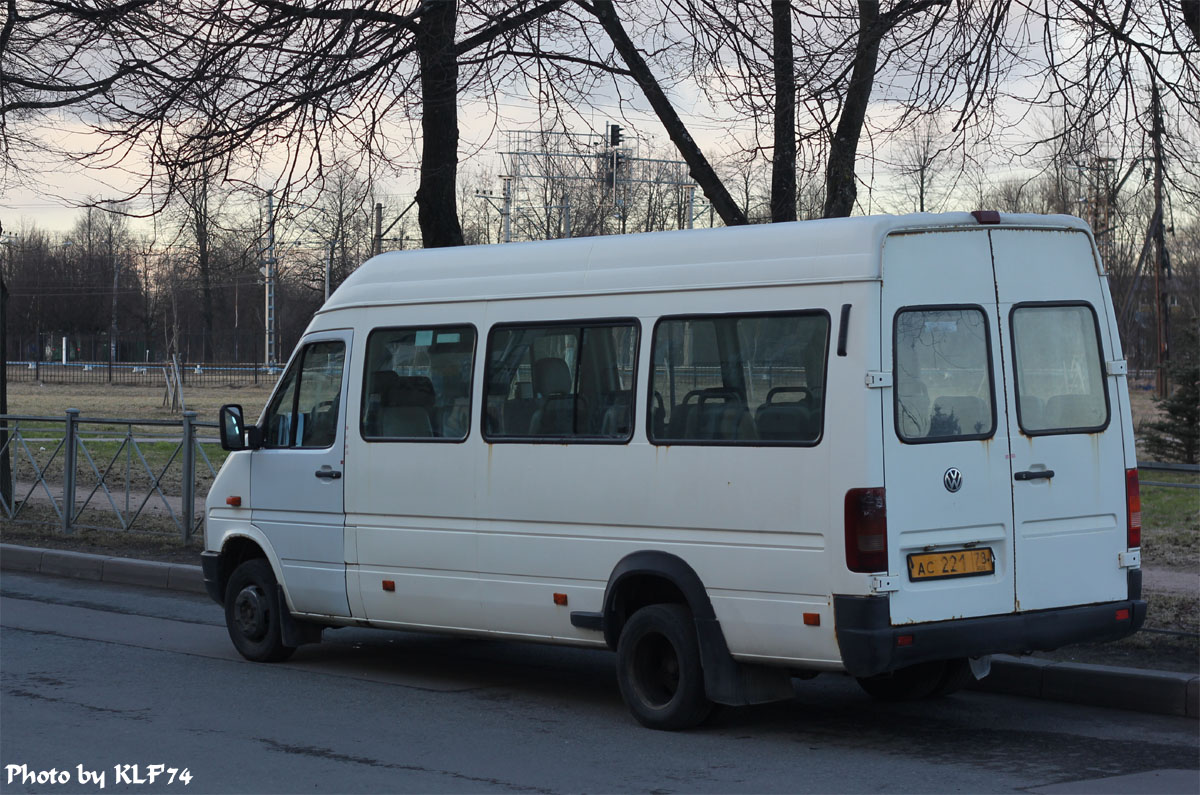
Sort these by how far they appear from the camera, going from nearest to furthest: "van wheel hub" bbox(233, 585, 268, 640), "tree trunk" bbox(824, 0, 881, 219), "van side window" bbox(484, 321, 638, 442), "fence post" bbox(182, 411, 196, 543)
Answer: "van side window" bbox(484, 321, 638, 442)
"van wheel hub" bbox(233, 585, 268, 640)
"tree trunk" bbox(824, 0, 881, 219)
"fence post" bbox(182, 411, 196, 543)

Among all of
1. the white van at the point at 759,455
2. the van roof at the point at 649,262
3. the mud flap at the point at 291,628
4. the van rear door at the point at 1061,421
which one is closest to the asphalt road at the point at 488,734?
the mud flap at the point at 291,628

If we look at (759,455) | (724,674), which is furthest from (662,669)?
(759,455)

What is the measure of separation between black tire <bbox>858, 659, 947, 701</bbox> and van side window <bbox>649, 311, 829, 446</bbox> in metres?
1.80

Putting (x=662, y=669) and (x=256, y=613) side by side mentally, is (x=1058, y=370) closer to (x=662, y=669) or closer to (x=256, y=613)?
(x=662, y=669)

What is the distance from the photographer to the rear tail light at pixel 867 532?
6.18 meters

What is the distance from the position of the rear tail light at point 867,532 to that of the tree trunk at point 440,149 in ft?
24.1

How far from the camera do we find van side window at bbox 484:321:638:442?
23.9 ft

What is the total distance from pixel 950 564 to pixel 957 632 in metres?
0.31

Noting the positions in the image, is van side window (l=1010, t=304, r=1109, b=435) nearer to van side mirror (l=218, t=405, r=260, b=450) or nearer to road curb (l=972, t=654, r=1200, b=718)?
road curb (l=972, t=654, r=1200, b=718)

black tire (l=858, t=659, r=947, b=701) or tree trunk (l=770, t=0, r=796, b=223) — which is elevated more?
tree trunk (l=770, t=0, r=796, b=223)

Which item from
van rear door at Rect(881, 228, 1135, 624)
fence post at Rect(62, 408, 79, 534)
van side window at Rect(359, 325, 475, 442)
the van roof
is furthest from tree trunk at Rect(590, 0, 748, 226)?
fence post at Rect(62, 408, 79, 534)

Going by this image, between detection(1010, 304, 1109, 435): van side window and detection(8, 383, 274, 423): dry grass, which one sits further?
detection(8, 383, 274, 423): dry grass

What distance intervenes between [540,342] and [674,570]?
159 cm

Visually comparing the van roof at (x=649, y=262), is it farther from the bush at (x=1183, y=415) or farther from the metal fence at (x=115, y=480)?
the bush at (x=1183, y=415)
